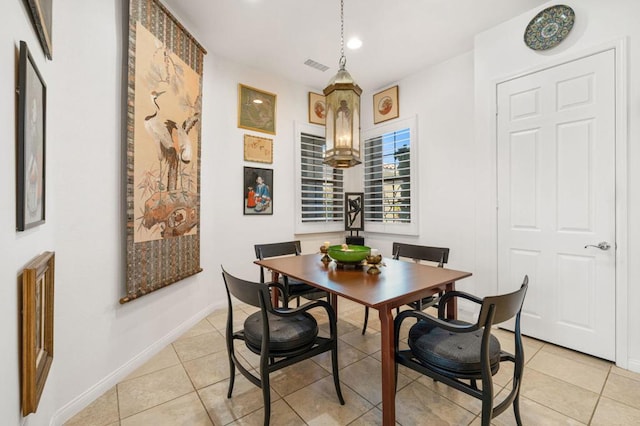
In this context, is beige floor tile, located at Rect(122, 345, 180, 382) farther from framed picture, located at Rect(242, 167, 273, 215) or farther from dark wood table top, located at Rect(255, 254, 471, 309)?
framed picture, located at Rect(242, 167, 273, 215)

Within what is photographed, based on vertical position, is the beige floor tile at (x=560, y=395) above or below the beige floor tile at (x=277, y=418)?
above

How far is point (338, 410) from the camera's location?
1.78 meters

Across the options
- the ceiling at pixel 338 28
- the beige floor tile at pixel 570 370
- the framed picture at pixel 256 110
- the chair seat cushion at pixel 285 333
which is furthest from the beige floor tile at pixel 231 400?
the ceiling at pixel 338 28

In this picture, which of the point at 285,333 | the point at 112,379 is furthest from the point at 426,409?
the point at 112,379

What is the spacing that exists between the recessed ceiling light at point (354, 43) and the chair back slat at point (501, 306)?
3.03 m

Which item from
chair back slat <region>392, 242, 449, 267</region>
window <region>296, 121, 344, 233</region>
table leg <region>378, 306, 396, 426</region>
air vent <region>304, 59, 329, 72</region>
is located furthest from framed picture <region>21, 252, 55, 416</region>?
air vent <region>304, 59, 329, 72</region>

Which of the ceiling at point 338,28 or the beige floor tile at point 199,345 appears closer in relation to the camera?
the beige floor tile at point 199,345

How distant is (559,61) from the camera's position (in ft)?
8.36

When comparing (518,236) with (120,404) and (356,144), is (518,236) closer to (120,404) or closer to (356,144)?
(356,144)

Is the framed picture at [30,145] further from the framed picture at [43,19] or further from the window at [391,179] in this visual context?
the window at [391,179]

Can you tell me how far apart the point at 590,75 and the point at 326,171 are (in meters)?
3.20

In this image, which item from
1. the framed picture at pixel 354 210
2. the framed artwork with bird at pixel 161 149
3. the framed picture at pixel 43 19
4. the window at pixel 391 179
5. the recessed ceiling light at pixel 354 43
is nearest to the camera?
the framed picture at pixel 43 19

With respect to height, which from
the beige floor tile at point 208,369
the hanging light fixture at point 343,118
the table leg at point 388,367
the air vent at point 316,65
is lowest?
the beige floor tile at point 208,369

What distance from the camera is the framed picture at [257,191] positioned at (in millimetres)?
3768
